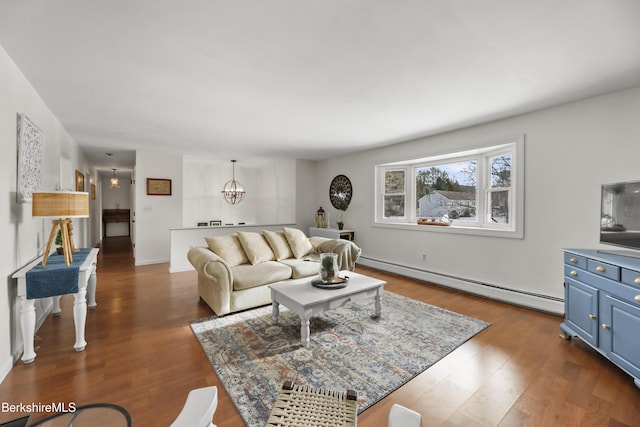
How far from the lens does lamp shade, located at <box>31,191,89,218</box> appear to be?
2205mm

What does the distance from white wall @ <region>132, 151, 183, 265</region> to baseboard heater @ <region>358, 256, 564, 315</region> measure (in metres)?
4.46

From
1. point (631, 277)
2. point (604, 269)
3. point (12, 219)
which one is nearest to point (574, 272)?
point (604, 269)

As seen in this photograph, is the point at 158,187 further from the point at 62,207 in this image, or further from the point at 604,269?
the point at 604,269

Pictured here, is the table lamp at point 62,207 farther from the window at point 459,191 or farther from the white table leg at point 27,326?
the window at point 459,191

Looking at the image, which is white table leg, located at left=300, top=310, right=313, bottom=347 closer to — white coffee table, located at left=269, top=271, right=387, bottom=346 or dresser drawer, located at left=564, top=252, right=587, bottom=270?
white coffee table, located at left=269, top=271, right=387, bottom=346

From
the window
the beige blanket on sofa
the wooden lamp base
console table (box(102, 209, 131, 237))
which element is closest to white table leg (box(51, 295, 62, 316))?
the wooden lamp base

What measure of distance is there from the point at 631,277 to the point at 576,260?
57cm

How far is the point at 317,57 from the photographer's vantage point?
209 centimetres

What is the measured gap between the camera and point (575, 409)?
169 cm

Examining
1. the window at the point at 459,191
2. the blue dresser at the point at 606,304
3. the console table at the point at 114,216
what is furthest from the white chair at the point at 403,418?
the console table at the point at 114,216

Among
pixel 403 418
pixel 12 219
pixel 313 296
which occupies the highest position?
pixel 12 219

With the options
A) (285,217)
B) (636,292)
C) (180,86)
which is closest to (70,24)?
(180,86)

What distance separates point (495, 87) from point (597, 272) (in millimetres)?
1780

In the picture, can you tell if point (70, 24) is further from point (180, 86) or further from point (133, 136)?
point (133, 136)
